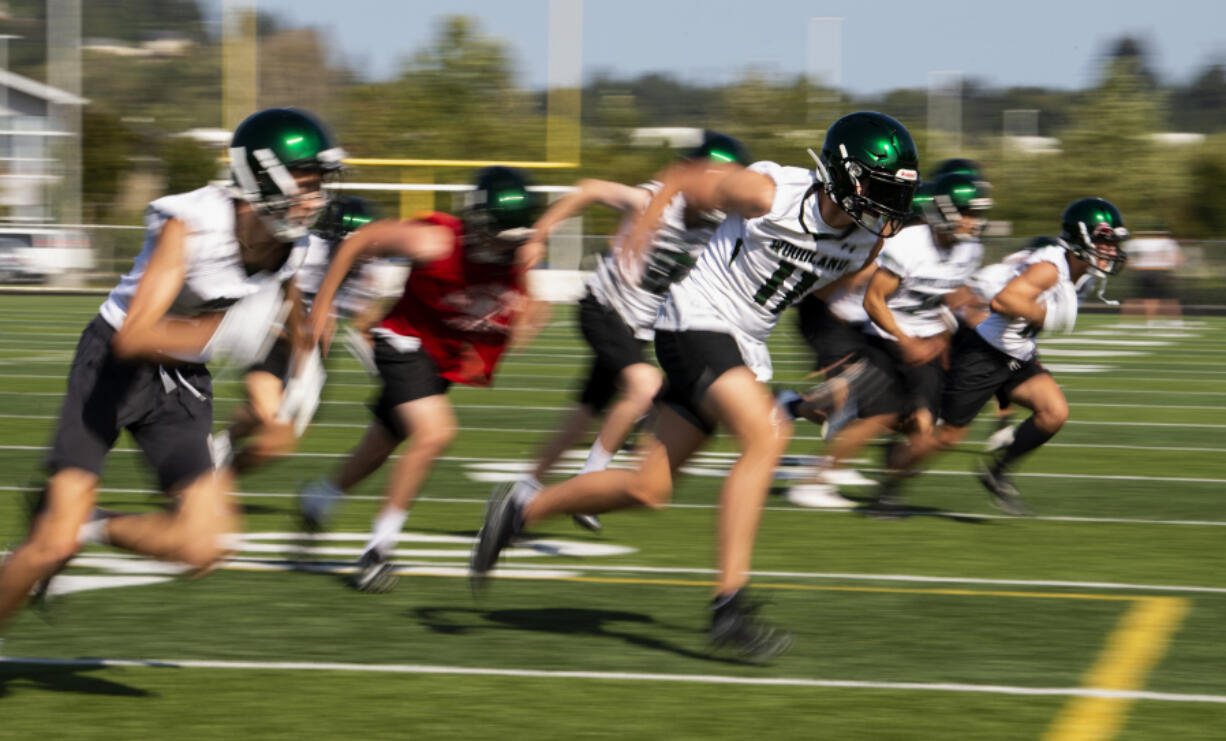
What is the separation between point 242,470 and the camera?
24.5ft

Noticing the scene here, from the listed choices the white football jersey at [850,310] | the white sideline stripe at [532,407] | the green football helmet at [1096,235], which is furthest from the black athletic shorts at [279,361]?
the white sideline stripe at [532,407]

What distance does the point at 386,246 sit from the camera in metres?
6.72

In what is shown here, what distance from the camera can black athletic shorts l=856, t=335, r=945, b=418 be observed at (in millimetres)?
9195

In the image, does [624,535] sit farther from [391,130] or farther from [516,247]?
[391,130]

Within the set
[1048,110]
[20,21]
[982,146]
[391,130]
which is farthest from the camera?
[1048,110]

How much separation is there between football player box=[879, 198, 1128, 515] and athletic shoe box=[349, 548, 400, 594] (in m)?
3.19

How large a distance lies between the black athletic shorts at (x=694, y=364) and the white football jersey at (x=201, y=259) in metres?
1.46

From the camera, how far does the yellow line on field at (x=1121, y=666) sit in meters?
4.87

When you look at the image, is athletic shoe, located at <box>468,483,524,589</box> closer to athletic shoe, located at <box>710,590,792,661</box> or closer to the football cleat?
athletic shoe, located at <box>710,590,792,661</box>

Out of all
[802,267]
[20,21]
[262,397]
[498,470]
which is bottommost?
[498,470]

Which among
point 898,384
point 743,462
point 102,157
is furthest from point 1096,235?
point 102,157

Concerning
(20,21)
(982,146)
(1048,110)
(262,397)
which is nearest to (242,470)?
(262,397)

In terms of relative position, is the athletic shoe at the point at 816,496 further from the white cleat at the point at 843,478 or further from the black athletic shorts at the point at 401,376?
the black athletic shorts at the point at 401,376

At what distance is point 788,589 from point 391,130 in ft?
88.9
